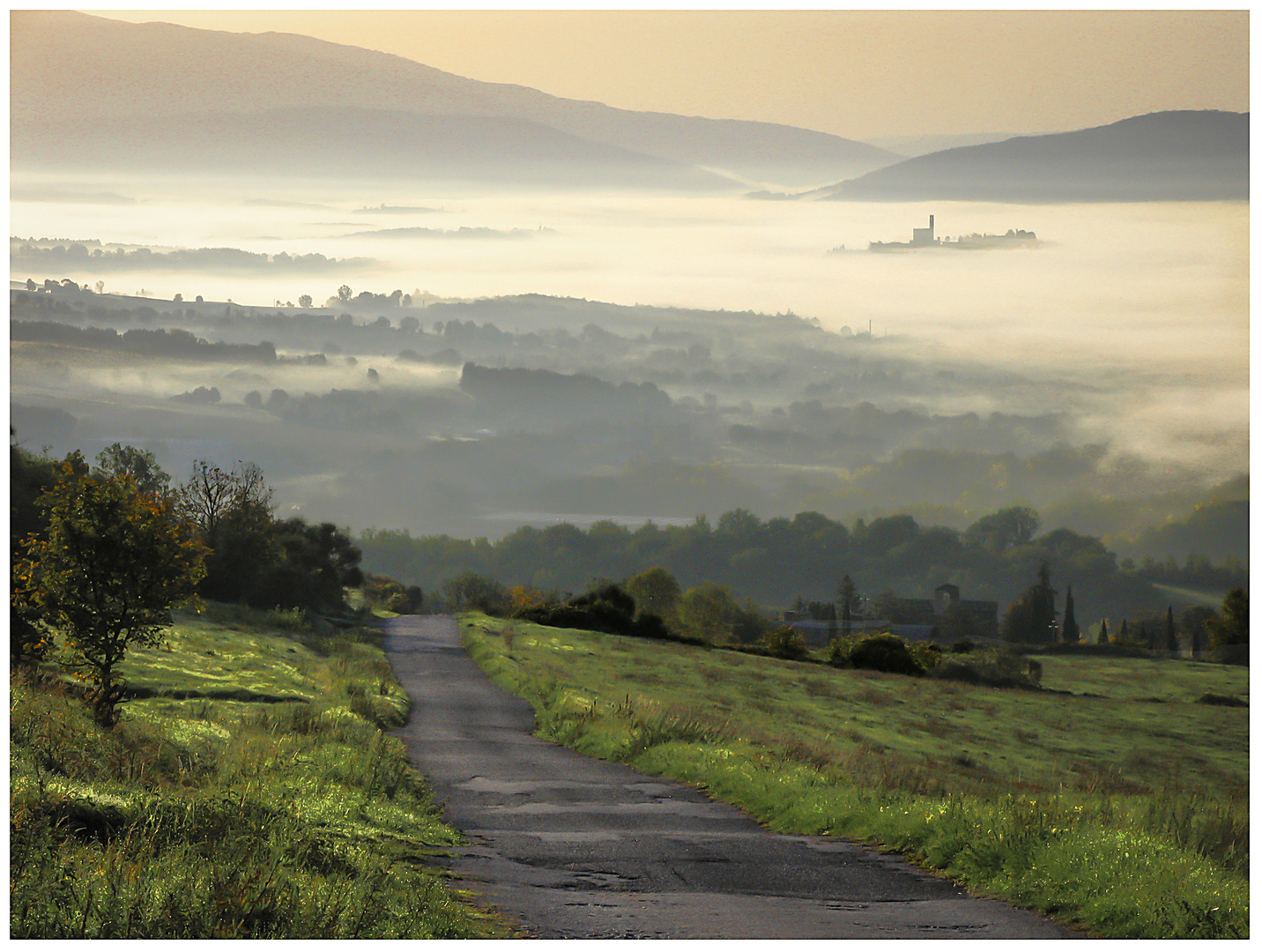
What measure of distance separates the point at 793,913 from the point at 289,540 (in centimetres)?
6551

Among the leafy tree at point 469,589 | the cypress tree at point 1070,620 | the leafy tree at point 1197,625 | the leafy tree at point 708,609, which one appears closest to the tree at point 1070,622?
the cypress tree at point 1070,620

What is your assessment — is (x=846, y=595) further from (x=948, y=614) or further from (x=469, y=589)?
(x=469, y=589)

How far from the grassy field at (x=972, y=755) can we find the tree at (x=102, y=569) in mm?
10447

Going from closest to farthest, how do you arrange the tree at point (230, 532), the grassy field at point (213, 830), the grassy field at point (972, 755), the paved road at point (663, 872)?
the grassy field at point (213, 830) → the paved road at point (663, 872) → the grassy field at point (972, 755) → the tree at point (230, 532)

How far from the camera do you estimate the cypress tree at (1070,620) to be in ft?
392

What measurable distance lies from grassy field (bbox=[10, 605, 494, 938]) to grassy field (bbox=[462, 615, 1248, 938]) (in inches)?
225

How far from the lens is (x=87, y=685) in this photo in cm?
2219

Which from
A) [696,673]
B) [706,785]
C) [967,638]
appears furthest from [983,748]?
[967,638]

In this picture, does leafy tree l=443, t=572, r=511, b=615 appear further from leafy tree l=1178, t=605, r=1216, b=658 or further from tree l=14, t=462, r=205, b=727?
tree l=14, t=462, r=205, b=727

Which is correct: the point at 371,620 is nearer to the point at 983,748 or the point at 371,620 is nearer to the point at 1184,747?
the point at 983,748

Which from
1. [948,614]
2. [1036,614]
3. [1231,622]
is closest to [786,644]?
[1231,622]

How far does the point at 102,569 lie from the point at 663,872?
1273cm

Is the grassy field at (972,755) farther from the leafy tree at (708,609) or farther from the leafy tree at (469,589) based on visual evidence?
the leafy tree at (708,609)

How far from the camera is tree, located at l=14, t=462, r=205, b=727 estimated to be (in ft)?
61.0
